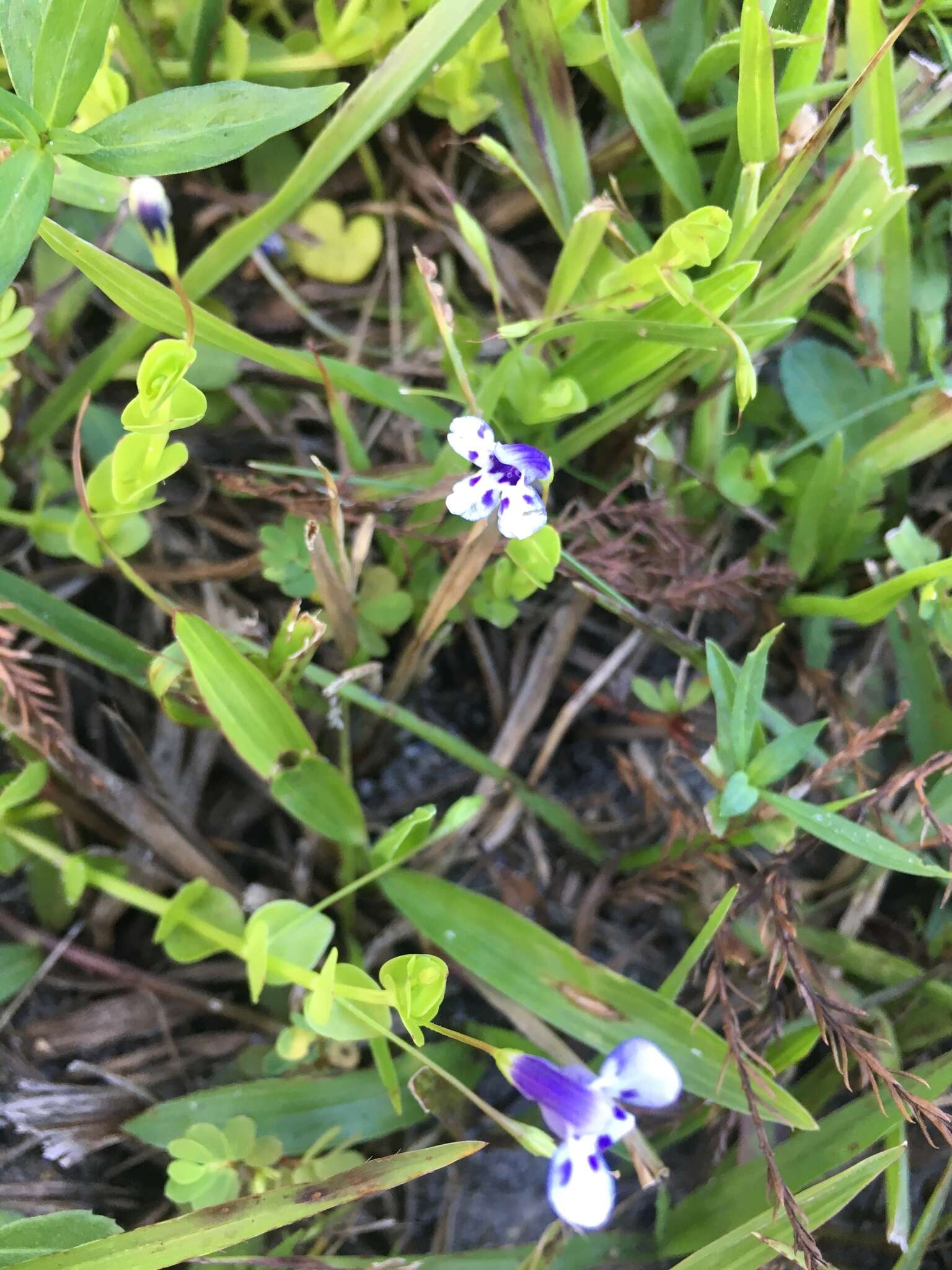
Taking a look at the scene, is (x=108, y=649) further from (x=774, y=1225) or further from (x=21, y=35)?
(x=774, y=1225)

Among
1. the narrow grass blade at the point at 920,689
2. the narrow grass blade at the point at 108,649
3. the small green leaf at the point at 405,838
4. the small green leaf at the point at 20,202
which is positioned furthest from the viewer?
the narrow grass blade at the point at 920,689

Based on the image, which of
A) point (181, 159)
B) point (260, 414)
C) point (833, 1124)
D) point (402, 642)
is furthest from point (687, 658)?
point (181, 159)

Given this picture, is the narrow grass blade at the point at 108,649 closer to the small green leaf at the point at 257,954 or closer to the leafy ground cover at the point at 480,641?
the leafy ground cover at the point at 480,641

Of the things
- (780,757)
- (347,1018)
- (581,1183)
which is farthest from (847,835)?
(347,1018)

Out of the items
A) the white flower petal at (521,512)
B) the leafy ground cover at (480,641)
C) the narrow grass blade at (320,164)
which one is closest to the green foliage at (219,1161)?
the leafy ground cover at (480,641)

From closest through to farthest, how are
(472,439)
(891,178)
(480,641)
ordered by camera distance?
(472,439)
(891,178)
(480,641)

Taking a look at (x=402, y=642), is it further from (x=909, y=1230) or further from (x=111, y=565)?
(x=909, y=1230)
